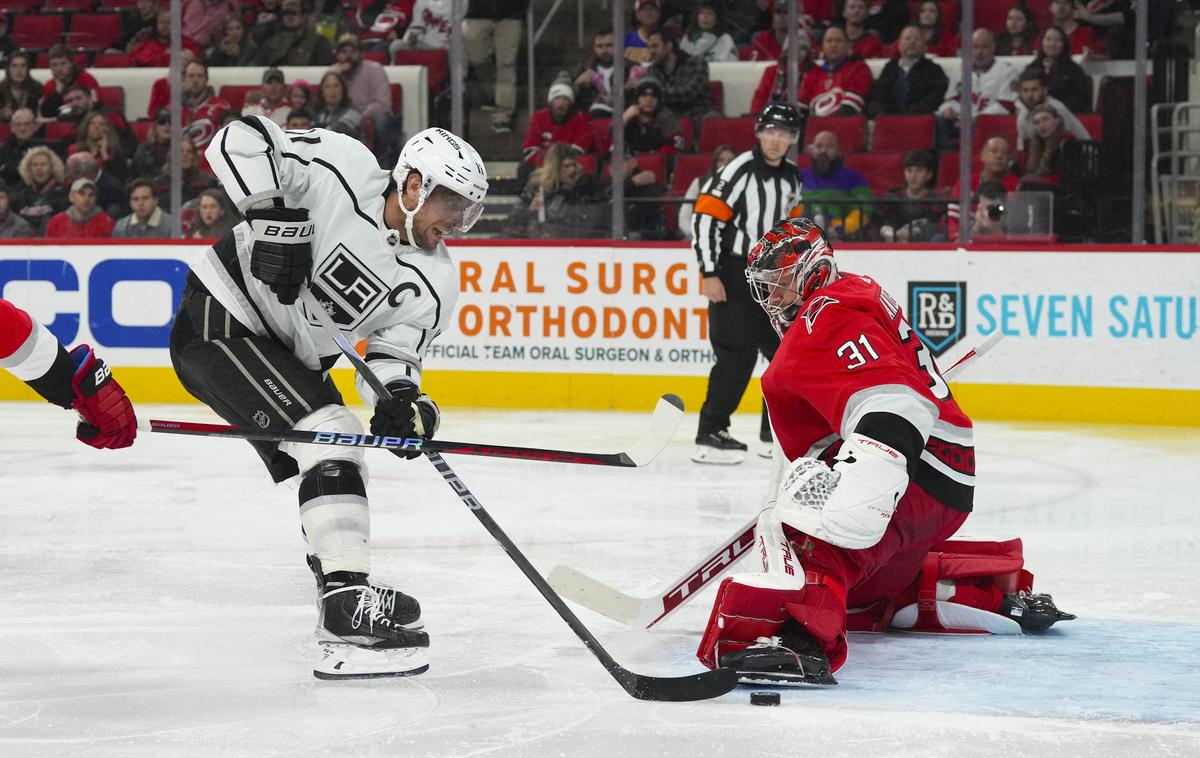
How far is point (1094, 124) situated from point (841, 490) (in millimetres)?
4536

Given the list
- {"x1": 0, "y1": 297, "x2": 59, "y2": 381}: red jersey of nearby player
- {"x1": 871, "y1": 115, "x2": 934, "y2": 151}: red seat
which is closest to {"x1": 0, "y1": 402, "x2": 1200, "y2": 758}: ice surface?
{"x1": 0, "y1": 297, "x2": 59, "y2": 381}: red jersey of nearby player

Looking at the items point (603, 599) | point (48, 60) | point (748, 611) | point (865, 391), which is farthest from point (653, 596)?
point (48, 60)

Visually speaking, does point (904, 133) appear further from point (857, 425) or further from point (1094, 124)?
point (857, 425)

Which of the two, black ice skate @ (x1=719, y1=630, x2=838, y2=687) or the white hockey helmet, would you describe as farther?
the white hockey helmet

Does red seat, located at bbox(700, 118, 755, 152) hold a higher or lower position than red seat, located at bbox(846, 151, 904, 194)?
higher

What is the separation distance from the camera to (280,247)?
2947 millimetres

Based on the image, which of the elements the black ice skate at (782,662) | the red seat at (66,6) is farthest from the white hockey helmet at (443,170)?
the red seat at (66,6)

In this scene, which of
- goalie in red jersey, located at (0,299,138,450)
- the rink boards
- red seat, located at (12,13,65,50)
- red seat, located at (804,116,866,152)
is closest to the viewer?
goalie in red jersey, located at (0,299,138,450)

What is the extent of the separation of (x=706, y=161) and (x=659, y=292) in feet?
2.00

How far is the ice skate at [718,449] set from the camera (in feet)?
18.8

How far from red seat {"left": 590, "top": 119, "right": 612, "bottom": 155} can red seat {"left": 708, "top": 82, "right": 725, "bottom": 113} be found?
52 cm

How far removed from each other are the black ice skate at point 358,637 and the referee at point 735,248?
296 centimetres

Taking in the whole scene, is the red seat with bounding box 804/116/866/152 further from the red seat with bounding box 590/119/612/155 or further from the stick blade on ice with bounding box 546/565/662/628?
the stick blade on ice with bounding box 546/565/662/628

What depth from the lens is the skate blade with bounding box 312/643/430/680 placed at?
9.25 ft
